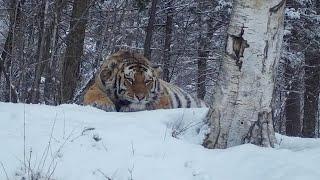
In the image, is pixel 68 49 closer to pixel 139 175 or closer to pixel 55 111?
pixel 55 111

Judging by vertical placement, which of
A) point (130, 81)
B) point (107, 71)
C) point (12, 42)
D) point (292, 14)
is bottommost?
point (130, 81)

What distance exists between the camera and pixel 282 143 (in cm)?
557

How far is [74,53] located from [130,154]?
324 inches

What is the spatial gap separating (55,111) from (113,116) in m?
0.62

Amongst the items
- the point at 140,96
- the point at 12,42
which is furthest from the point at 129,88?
the point at 12,42

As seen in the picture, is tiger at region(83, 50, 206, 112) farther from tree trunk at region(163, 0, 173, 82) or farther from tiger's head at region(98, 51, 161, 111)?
tree trunk at region(163, 0, 173, 82)

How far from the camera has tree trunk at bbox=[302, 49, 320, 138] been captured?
51.9 ft

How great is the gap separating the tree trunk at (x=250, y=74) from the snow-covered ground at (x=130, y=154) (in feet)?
0.84

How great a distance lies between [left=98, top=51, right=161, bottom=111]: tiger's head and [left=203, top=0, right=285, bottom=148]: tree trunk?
6.78 ft

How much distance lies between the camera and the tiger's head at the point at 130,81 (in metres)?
7.13

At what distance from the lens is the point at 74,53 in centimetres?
1259

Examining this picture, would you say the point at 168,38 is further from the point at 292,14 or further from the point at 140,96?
the point at 140,96

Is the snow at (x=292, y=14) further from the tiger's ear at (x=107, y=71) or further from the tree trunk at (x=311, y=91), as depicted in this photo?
the tiger's ear at (x=107, y=71)

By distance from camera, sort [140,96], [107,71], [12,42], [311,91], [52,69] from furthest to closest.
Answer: [311,91] → [52,69] → [12,42] → [107,71] → [140,96]
